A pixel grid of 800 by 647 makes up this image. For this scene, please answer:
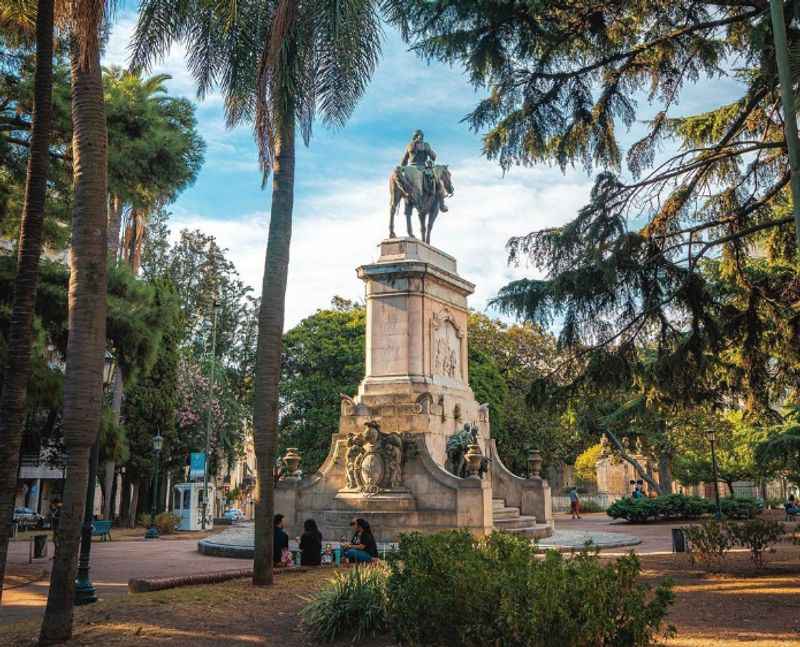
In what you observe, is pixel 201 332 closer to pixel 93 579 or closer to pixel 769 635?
pixel 93 579

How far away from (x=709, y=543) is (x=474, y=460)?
645 centimetres

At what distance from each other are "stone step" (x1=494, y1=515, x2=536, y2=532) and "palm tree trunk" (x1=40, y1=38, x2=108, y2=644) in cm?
1288

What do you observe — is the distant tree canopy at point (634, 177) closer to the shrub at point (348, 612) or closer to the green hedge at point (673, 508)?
the shrub at point (348, 612)

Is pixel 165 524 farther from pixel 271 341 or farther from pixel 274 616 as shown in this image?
pixel 274 616

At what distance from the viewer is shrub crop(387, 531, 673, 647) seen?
19.9 feet

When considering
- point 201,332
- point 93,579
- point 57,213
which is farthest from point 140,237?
point 93,579

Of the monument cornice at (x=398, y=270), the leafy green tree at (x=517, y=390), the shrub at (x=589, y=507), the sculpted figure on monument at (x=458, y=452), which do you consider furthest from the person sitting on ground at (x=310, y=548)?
the shrub at (x=589, y=507)

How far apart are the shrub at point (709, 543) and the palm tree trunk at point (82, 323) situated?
10.3m

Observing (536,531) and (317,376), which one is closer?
(536,531)

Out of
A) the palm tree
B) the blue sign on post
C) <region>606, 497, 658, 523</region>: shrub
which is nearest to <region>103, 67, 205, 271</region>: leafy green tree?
the palm tree

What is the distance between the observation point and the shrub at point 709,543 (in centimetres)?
1362

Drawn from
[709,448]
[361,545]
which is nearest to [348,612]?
[361,545]

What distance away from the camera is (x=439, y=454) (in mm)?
20562

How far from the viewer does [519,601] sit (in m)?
6.28
